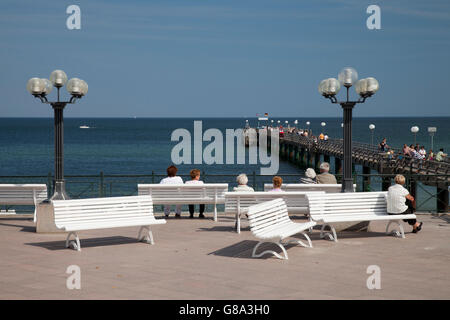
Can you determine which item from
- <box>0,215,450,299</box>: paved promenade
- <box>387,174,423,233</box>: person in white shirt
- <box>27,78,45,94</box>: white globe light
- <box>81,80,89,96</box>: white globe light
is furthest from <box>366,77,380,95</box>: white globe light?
<box>27,78,45,94</box>: white globe light

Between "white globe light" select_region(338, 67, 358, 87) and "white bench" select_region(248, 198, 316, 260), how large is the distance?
3.14m

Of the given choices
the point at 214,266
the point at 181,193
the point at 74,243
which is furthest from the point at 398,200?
the point at 74,243

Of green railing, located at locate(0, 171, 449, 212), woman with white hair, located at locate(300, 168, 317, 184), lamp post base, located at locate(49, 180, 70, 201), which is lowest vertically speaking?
green railing, located at locate(0, 171, 449, 212)

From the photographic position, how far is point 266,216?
9.50 meters

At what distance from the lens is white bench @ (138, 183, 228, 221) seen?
12.5 m

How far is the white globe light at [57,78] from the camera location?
1207 centimetres

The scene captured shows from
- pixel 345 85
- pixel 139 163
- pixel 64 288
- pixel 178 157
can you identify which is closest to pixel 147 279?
pixel 64 288

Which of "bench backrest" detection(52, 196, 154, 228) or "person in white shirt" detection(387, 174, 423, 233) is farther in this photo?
"person in white shirt" detection(387, 174, 423, 233)

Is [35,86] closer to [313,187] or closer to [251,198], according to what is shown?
[251,198]

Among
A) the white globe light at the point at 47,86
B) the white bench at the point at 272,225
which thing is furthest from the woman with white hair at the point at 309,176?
the white globe light at the point at 47,86

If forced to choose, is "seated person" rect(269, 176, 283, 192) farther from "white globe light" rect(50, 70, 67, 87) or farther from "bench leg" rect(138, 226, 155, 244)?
"white globe light" rect(50, 70, 67, 87)

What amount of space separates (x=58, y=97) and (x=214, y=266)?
210 inches

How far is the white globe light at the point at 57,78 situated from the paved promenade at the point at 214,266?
9.51ft

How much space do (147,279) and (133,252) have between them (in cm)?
193
